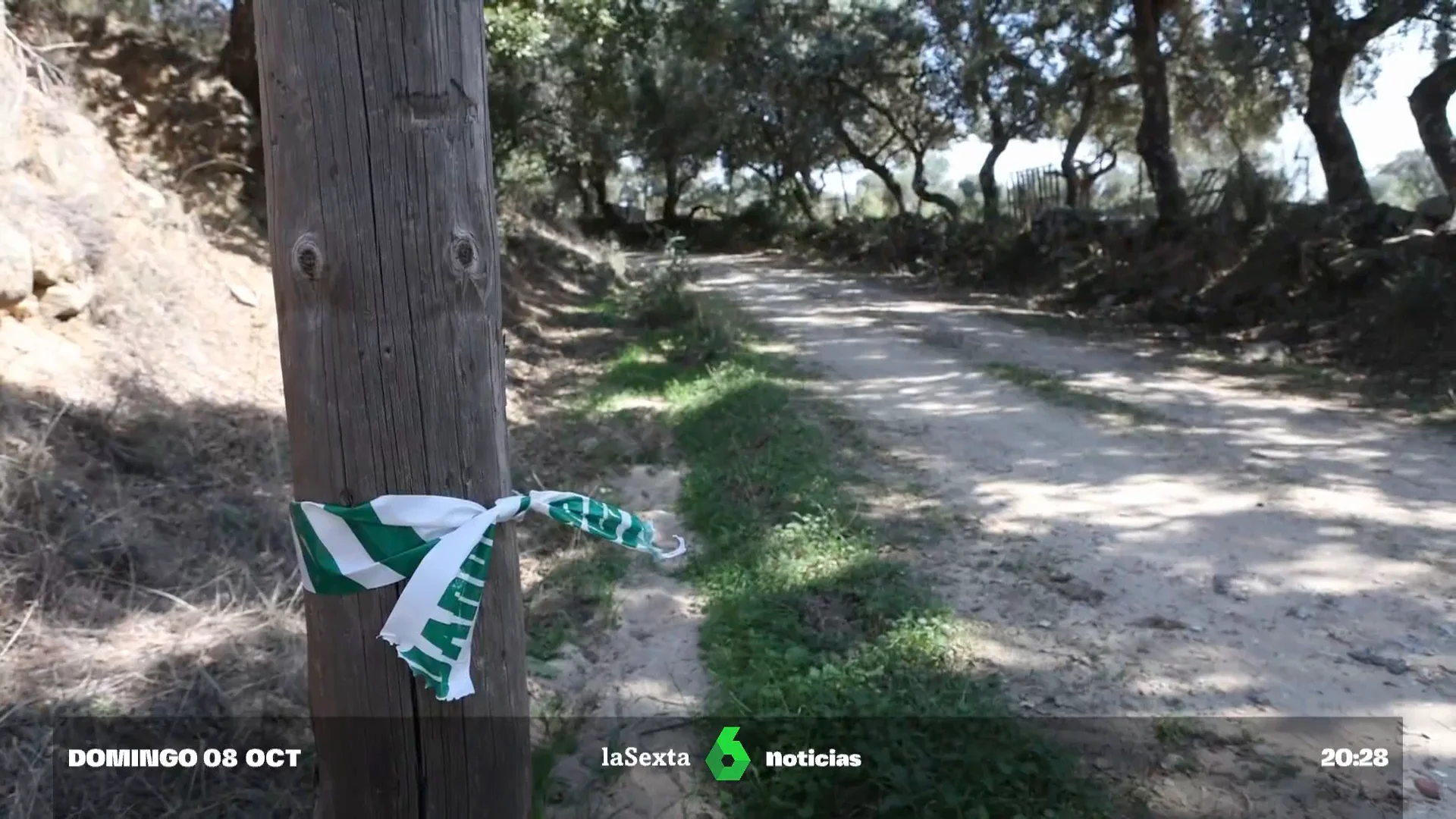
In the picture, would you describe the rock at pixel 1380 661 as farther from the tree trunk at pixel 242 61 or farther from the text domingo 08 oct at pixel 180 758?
the tree trunk at pixel 242 61

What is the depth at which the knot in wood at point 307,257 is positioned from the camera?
1740mm

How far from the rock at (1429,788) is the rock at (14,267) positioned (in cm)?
617

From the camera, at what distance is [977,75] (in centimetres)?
1695

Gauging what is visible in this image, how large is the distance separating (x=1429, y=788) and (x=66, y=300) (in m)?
6.41

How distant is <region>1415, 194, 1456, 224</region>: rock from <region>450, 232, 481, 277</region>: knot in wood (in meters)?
11.4

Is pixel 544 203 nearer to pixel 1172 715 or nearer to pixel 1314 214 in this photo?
pixel 1314 214

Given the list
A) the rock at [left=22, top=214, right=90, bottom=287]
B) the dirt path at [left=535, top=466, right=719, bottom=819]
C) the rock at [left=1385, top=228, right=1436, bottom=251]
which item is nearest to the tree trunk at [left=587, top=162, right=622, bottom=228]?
the rock at [left=1385, top=228, right=1436, bottom=251]

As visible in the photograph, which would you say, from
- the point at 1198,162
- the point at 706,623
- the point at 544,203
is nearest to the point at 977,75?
the point at 1198,162

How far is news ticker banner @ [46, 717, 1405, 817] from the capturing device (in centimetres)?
282

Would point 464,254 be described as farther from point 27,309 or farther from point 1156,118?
point 1156,118

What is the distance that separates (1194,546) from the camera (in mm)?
4785

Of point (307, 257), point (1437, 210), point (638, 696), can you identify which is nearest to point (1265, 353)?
point (1437, 210)

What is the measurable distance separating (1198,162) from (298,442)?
987 inches

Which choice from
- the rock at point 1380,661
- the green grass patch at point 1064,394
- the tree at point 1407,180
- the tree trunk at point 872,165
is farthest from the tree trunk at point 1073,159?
the rock at point 1380,661
